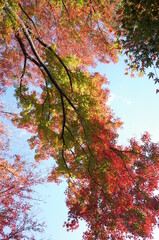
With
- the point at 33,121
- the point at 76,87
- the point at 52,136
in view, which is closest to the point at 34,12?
the point at 76,87

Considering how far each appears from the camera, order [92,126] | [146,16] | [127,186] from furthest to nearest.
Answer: [127,186]
[92,126]
[146,16]

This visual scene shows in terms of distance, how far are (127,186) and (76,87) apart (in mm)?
5202

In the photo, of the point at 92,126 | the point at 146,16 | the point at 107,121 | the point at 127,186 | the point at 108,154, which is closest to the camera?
the point at 146,16

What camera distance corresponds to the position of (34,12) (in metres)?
9.12

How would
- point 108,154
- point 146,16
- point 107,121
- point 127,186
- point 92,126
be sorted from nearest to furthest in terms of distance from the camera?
point 146,16
point 92,126
point 108,154
point 127,186
point 107,121

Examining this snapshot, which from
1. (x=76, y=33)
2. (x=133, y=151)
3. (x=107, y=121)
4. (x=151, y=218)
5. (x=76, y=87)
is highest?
(x=76, y=33)

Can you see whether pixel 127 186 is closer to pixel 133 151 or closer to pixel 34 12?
pixel 133 151

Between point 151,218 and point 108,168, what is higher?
point 108,168

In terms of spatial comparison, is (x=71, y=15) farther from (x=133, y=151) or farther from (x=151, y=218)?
(x=151, y=218)

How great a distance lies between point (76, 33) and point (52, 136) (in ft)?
16.3

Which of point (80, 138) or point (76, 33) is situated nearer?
point (80, 138)

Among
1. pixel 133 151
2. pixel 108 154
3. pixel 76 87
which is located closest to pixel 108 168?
pixel 108 154

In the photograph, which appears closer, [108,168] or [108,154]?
[108,168]

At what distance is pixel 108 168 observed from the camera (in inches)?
314
